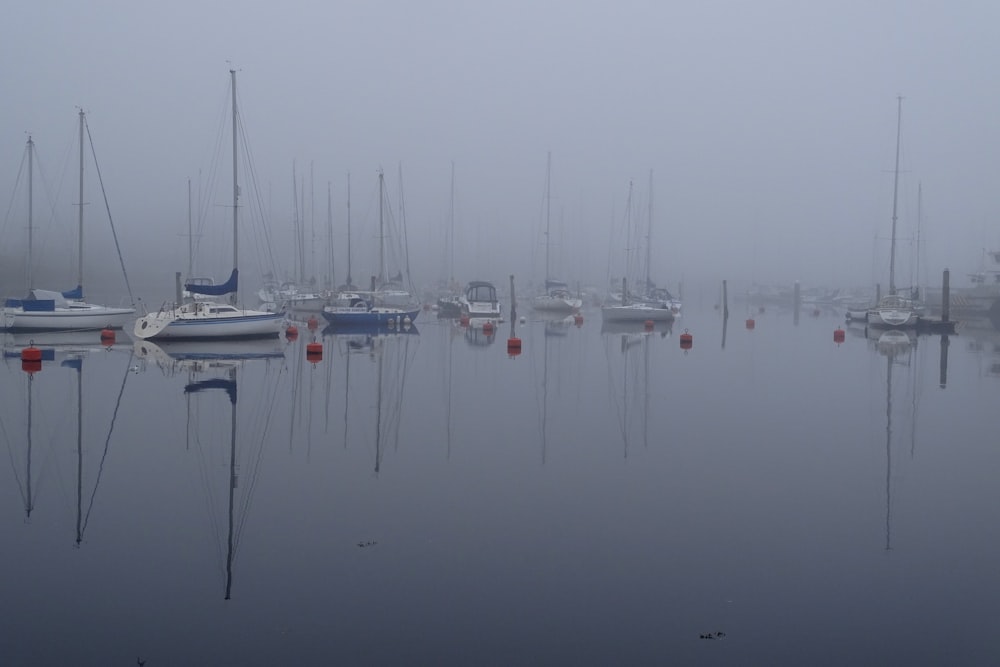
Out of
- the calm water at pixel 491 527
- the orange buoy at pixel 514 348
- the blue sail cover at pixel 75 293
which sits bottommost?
the calm water at pixel 491 527

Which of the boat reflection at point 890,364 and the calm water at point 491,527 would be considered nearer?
the calm water at point 491,527

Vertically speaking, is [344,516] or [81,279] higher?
[81,279]

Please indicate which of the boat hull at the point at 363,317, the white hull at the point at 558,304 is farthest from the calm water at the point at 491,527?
the white hull at the point at 558,304

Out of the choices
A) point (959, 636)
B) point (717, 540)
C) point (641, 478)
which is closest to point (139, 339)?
point (641, 478)

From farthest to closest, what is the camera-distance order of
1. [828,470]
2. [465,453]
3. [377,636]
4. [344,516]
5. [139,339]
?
[139,339] → [465,453] → [828,470] → [344,516] → [377,636]

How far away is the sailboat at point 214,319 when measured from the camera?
121ft

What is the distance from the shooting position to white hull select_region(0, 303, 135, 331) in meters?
40.1

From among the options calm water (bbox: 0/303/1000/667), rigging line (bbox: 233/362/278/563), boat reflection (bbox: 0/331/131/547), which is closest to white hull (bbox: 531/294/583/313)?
boat reflection (bbox: 0/331/131/547)

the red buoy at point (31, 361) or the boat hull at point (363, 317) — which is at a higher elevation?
the boat hull at point (363, 317)

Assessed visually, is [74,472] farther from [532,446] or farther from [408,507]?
[532,446]

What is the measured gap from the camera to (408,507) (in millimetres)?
11078

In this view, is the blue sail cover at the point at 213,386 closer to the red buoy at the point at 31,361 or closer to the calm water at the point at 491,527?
the calm water at the point at 491,527

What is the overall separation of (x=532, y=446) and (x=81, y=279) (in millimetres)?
34431

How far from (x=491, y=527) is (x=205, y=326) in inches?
1168
